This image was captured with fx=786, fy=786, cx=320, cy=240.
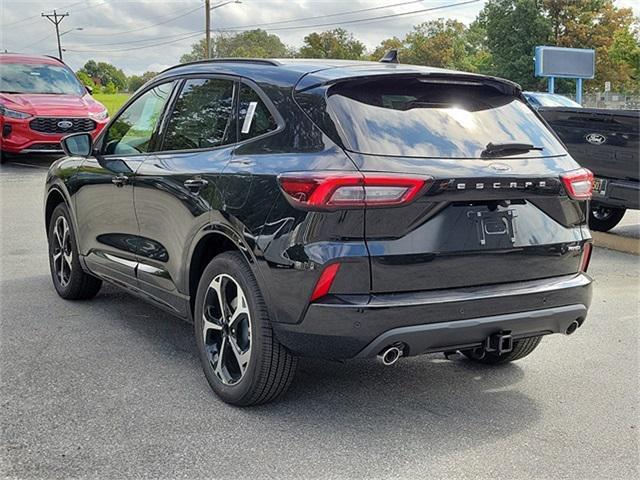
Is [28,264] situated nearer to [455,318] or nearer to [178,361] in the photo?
[178,361]

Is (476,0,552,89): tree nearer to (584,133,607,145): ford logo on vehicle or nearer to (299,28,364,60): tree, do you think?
(299,28,364,60): tree

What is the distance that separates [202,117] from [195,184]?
53 cm

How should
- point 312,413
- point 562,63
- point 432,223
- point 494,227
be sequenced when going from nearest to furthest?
point 432,223 → point 494,227 → point 312,413 → point 562,63

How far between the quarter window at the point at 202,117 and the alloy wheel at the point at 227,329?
2.69 feet

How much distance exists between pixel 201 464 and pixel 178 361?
1431mm

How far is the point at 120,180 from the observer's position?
5.17 metres

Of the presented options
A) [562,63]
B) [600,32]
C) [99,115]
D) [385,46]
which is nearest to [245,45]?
[385,46]

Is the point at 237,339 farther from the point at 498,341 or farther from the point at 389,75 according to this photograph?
the point at 389,75

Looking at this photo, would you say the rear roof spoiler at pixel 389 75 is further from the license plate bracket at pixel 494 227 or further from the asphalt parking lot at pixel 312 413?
the asphalt parking lot at pixel 312 413

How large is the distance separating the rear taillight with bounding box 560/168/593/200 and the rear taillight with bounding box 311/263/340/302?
4.36ft

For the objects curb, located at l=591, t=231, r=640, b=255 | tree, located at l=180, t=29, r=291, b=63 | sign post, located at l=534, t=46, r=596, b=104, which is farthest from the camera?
tree, located at l=180, t=29, r=291, b=63

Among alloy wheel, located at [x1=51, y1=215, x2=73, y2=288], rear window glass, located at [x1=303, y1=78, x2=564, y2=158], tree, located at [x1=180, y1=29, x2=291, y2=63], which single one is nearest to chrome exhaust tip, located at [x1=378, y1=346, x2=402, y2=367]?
rear window glass, located at [x1=303, y1=78, x2=564, y2=158]

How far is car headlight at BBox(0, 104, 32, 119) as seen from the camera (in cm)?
1471

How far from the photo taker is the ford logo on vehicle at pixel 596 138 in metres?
8.80
